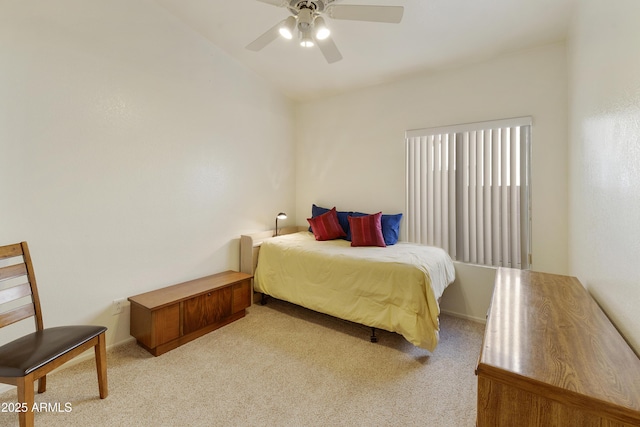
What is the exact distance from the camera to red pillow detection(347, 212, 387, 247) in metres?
3.09

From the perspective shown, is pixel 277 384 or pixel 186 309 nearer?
pixel 277 384

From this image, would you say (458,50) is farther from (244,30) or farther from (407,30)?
(244,30)

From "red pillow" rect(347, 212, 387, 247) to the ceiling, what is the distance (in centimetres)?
174

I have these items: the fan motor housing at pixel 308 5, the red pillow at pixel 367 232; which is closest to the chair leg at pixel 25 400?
the fan motor housing at pixel 308 5

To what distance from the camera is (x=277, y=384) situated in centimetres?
190

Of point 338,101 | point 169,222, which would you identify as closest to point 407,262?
point 169,222

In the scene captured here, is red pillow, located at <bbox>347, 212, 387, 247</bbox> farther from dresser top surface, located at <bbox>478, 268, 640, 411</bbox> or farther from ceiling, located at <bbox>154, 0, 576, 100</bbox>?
ceiling, located at <bbox>154, 0, 576, 100</bbox>

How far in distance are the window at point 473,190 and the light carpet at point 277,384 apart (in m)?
0.92

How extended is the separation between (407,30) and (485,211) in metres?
1.92

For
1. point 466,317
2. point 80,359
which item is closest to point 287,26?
point 80,359

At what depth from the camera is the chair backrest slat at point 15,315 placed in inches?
61.8

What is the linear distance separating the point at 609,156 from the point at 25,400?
3058mm

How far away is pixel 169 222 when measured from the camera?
274 cm

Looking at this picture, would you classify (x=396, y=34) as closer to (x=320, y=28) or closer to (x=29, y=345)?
(x=320, y=28)
